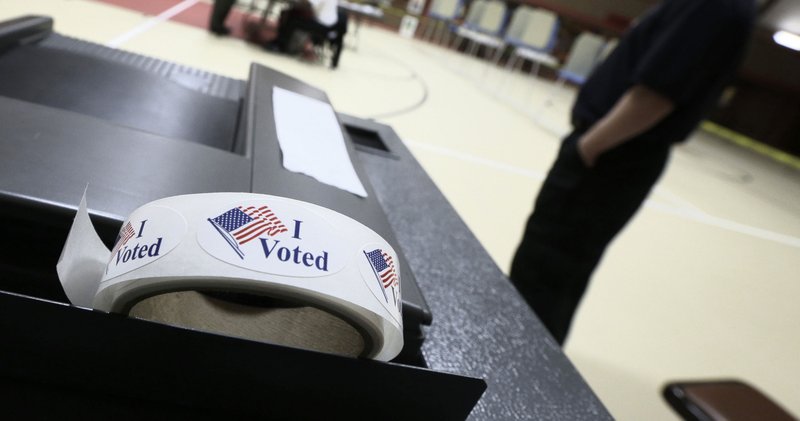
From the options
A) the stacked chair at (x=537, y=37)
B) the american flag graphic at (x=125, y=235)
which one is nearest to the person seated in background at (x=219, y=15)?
the stacked chair at (x=537, y=37)

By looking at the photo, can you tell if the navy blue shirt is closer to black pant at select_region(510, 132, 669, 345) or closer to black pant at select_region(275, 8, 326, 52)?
black pant at select_region(510, 132, 669, 345)

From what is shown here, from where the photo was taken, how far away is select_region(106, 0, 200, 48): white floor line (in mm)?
3143

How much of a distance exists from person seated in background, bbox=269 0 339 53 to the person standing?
361 centimetres

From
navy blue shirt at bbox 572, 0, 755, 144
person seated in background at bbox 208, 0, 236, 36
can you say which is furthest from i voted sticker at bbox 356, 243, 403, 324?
person seated in background at bbox 208, 0, 236, 36

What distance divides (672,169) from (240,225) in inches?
209

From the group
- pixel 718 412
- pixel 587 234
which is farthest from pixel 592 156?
pixel 718 412

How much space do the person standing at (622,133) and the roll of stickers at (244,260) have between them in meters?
0.91

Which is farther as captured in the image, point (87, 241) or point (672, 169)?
point (672, 169)

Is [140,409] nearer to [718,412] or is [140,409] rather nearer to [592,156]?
[718,412]

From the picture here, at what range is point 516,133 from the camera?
4.25 metres

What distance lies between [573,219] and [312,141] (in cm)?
78

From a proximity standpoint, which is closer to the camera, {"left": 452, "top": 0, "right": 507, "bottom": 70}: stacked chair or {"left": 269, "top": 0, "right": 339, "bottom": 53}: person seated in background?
{"left": 269, "top": 0, "right": 339, "bottom": 53}: person seated in background

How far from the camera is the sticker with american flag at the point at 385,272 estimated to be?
0.27 m

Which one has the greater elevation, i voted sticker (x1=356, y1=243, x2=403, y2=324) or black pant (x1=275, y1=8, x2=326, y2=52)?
i voted sticker (x1=356, y1=243, x2=403, y2=324)
